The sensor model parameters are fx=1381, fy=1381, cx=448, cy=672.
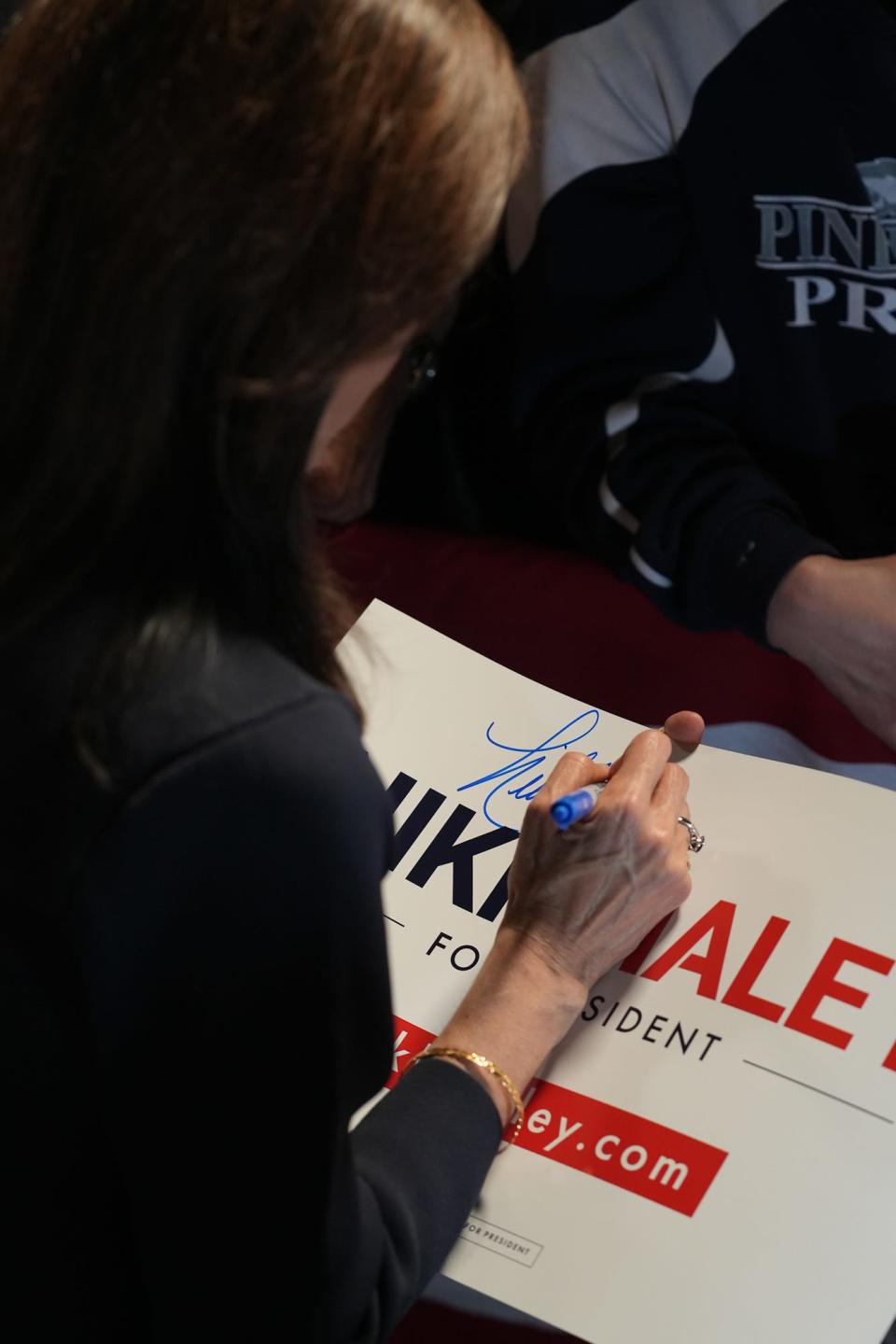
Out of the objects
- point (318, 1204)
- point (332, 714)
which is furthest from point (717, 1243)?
point (332, 714)

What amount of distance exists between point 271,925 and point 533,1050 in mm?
242

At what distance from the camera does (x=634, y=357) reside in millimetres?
1077

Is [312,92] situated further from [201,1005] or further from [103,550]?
[201,1005]

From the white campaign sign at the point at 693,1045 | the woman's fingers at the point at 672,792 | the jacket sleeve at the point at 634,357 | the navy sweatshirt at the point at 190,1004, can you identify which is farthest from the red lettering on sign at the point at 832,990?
the jacket sleeve at the point at 634,357

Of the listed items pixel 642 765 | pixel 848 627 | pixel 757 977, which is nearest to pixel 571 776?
pixel 642 765

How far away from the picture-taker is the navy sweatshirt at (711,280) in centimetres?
99

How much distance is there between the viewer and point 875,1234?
2.00 feet

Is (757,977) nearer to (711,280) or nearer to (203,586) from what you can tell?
(203,586)

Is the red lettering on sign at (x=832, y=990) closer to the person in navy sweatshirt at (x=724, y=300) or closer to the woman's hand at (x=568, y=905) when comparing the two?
the woman's hand at (x=568, y=905)

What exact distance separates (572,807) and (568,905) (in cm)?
5

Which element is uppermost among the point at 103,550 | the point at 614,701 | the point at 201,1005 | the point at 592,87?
the point at 592,87

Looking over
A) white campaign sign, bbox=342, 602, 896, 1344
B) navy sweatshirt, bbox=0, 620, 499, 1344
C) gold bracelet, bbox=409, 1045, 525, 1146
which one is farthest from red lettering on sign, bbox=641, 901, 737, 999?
navy sweatshirt, bbox=0, 620, 499, 1344

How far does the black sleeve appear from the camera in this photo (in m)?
0.46
